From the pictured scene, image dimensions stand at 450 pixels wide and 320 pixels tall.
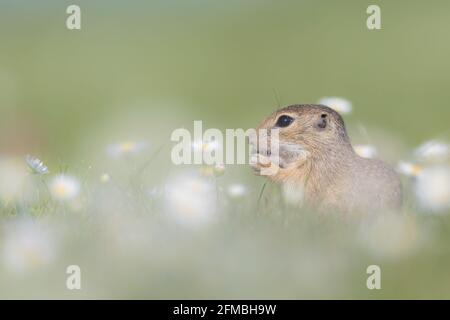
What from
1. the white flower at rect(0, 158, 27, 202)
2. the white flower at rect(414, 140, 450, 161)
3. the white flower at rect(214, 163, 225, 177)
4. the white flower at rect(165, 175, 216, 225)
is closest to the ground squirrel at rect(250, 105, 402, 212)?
the white flower at rect(214, 163, 225, 177)

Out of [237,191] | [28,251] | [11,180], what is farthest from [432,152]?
[28,251]

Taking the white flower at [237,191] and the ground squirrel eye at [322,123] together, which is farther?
the ground squirrel eye at [322,123]

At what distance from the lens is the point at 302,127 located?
20.3 feet

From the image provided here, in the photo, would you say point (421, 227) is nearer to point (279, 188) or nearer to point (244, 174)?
point (279, 188)

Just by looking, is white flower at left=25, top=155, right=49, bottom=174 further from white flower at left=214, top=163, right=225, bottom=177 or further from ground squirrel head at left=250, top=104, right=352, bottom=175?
ground squirrel head at left=250, top=104, right=352, bottom=175

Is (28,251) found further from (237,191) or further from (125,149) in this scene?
(125,149)

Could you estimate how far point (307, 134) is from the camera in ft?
20.2

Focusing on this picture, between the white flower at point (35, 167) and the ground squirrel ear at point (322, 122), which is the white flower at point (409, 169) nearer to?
the ground squirrel ear at point (322, 122)

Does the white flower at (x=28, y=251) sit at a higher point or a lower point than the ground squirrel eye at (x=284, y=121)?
lower

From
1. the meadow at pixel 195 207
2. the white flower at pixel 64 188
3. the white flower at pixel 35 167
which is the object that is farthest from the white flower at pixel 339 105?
the white flower at pixel 35 167

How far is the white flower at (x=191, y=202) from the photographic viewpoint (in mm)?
5117

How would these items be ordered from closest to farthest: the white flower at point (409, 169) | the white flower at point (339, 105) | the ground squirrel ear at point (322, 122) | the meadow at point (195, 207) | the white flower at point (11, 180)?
the meadow at point (195, 207), the white flower at point (11, 180), the ground squirrel ear at point (322, 122), the white flower at point (409, 169), the white flower at point (339, 105)

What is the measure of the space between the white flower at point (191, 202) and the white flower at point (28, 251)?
0.71 meters
